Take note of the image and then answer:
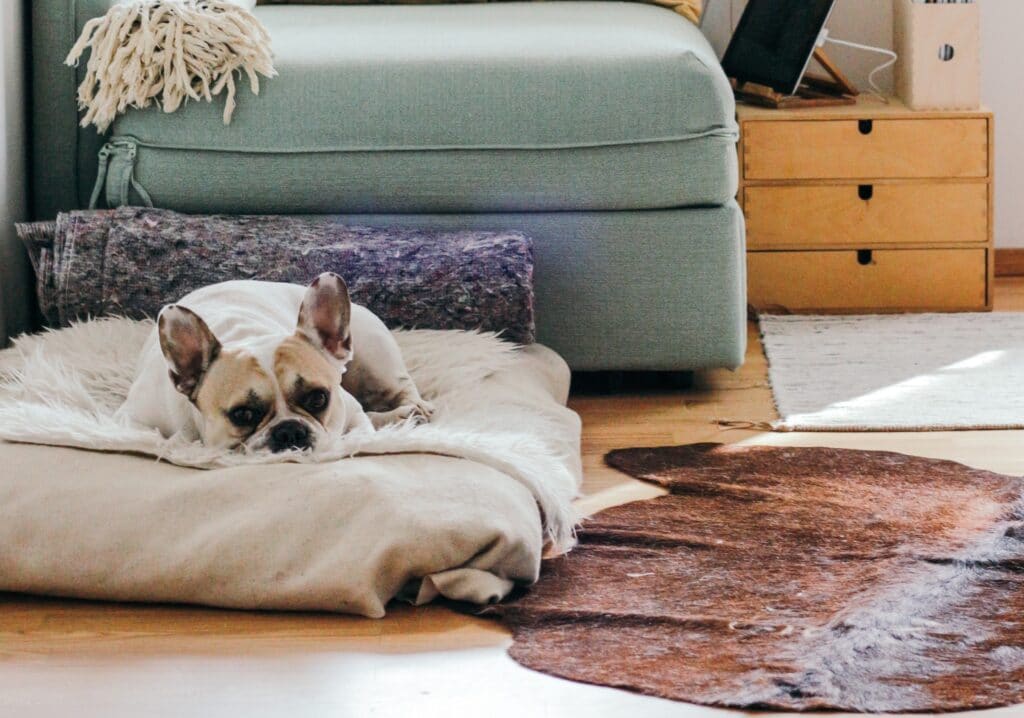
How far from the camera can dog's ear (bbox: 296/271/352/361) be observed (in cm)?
189

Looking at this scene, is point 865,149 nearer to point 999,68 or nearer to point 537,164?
point 999,68

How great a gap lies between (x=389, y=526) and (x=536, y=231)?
0.91m

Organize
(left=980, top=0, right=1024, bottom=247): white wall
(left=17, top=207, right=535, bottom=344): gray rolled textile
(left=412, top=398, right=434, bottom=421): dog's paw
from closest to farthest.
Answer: (left=412, top=398, right=434, bottom=421): dog's paw → (left=17, top=207, right=535, bottom=344): gray rolled textile → (left=980, top=0, right=1024, bottom=247): white wall

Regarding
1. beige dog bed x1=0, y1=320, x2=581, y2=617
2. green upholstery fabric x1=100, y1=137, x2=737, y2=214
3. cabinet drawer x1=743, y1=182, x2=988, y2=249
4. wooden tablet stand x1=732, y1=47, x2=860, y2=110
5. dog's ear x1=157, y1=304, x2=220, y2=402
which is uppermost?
wooden tablet stand x1=732, y1=47, x2=860, y2=110

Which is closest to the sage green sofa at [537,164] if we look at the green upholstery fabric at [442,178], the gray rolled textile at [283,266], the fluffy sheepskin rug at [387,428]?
the green upholstery fabric at [442,178]

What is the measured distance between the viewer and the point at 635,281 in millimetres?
2496

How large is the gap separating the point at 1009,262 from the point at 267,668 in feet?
7.97

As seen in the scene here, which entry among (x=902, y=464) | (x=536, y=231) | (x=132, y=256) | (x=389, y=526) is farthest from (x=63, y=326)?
(x=902, y=464)

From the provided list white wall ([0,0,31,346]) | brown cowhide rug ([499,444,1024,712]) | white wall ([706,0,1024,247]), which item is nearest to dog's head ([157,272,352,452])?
brown cowhide rug ([499,444,1024,712])

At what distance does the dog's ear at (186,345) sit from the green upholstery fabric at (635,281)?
685 millimetres

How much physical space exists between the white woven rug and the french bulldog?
81cm

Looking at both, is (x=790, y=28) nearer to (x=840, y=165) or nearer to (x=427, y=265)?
(x=840, y=165)

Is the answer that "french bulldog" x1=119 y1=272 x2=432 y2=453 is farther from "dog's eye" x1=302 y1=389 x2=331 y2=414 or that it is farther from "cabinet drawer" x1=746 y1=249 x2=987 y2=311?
"cabinet drawer" x1=746 y1=249 x2=987 y2=311

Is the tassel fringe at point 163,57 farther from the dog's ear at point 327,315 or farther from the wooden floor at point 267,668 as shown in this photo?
the wooden floor at point 267,668
